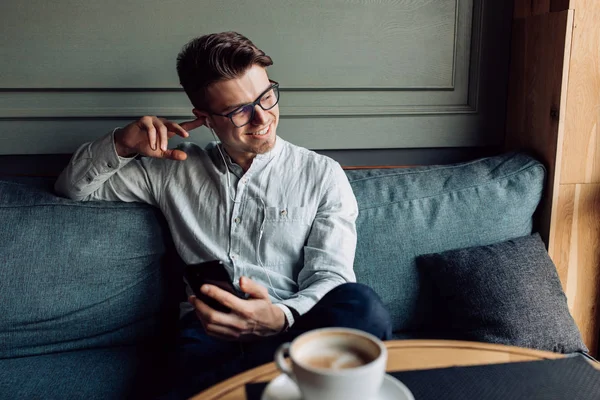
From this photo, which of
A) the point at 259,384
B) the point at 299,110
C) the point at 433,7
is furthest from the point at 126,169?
the point at 433,7

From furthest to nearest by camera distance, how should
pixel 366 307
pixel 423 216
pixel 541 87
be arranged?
pixel 541 87, pixel 423 216, pixel 366 307

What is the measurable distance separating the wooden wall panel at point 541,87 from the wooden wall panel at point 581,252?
0.06 m

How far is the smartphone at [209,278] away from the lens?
45.2 inches

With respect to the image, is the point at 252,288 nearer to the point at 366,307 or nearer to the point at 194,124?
the point at 366,307

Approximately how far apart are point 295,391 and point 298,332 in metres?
0.40

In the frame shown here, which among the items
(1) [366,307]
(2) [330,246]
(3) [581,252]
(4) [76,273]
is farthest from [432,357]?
(3) [581,252]

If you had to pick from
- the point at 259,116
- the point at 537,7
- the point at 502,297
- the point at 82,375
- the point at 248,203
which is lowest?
the point at 82,375

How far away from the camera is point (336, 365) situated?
62 centimetres

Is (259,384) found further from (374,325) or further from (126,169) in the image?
(126,169)

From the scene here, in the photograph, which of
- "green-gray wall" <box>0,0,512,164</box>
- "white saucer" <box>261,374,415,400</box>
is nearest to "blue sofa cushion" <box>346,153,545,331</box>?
"green-gray wall" <box>0,0,512,164</box>

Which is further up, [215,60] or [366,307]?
[215,60]

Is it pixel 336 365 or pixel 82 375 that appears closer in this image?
pixel 336 365

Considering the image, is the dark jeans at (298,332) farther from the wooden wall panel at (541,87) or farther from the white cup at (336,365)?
the wooden wall panel at (541,87)

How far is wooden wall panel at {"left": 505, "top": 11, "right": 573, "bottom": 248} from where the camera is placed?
1665mm
